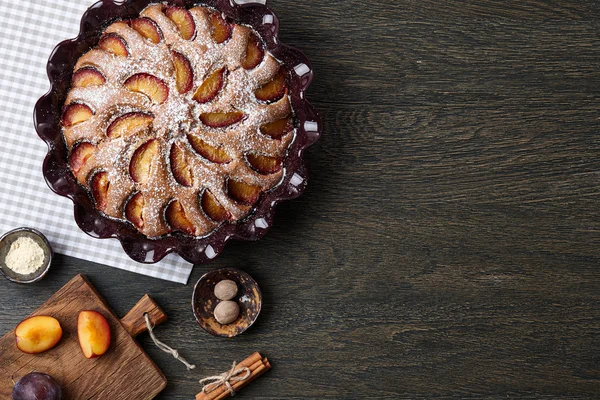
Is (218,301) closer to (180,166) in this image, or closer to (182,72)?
(180,166)

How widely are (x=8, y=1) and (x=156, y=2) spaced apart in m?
0.67

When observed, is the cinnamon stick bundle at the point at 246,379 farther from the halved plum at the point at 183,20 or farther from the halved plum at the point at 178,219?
the halved plum at the point at 183,20

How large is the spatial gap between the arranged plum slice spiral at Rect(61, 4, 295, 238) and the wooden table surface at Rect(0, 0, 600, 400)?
0.38m

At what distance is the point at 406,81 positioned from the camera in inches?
100

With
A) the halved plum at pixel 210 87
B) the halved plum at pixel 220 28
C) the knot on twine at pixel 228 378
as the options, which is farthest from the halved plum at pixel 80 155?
the knot on twine at pixel 228 378

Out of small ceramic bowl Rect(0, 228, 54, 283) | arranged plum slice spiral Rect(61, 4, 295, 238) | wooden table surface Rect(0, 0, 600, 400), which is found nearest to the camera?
arranged plum slice spiral Rect(61, 4, 295, 238)

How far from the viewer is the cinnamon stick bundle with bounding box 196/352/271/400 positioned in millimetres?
2510

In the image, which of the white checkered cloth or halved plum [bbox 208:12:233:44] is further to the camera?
the white checkered cloth

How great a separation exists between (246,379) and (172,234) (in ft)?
2.29

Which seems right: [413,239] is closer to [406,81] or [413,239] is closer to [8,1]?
[406,81]

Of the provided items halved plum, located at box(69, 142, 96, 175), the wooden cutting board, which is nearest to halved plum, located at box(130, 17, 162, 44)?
halved plum, located at box(69, 142, 96, 175)

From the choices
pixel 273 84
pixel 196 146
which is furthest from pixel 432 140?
pixel 196 146

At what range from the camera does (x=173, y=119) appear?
211 centimetres

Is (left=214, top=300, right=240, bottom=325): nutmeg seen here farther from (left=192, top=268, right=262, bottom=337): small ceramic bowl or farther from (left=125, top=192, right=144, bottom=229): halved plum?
(left=125, top=192, right=144, bottom=229): halved plum
